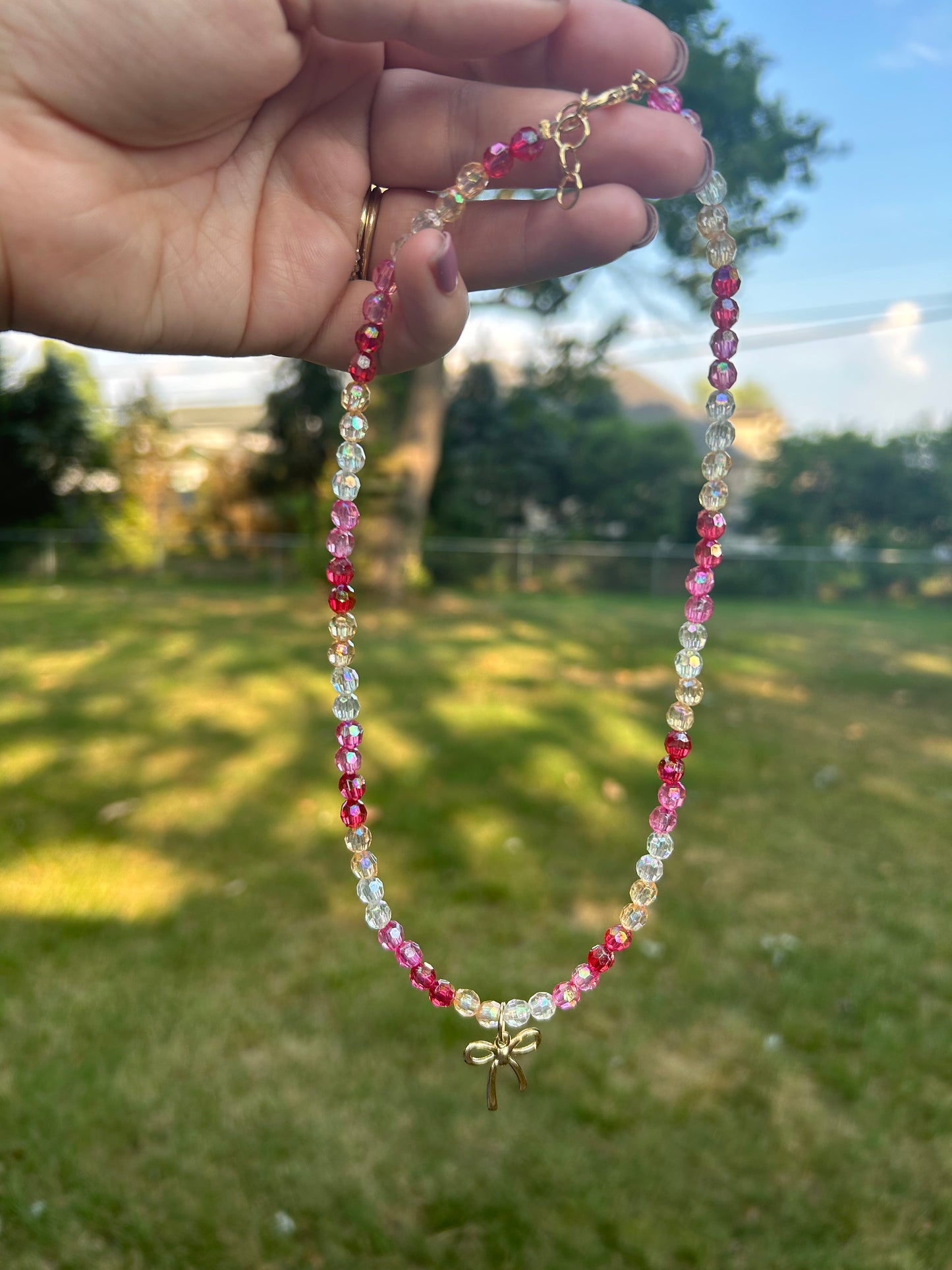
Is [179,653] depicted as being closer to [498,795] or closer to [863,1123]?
[498,795]

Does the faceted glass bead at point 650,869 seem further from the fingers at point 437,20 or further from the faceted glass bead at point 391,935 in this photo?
the fingers at point 437,20

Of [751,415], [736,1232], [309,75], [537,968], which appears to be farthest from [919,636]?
[751,415]

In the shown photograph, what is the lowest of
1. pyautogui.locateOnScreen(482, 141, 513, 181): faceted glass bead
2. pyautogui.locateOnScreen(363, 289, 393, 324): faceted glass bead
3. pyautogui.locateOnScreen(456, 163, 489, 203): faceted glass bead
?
pyautogui.locateOnScreen(363, 289, 393, 324): faceted glass bead

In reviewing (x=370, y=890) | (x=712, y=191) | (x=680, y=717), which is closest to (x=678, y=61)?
(x=712, y=191)

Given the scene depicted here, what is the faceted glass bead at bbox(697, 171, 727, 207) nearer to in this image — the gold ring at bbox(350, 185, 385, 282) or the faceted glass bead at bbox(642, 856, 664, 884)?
the gold ring at bbox(350, 185, 385, 282)

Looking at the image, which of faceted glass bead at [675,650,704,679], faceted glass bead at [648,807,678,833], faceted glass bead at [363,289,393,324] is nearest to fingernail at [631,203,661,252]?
faceted glass bead at [363,289,393,324]

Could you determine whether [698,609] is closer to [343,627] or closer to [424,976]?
[343,627]
